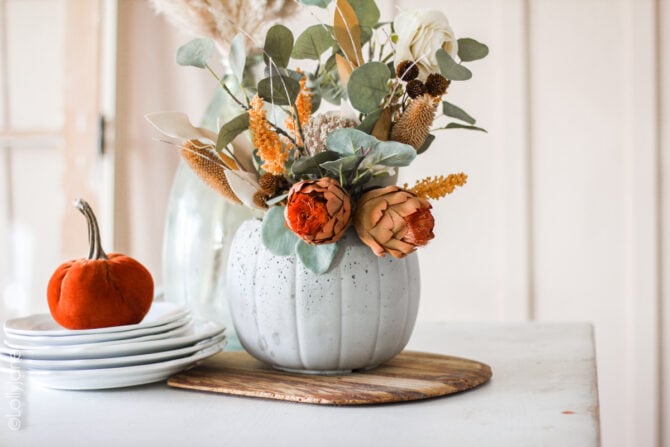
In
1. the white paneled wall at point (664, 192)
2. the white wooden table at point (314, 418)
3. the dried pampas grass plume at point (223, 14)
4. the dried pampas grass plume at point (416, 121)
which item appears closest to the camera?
the white wooden table at point (314, 418)

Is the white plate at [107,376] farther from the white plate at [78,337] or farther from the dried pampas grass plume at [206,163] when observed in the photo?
the dried pampas grass plume at [206,163]

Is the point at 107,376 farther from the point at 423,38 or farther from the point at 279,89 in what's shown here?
the point at 423,38

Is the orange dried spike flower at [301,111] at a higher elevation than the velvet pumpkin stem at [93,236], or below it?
higher

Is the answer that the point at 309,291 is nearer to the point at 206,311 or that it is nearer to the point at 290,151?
the point at 290,151

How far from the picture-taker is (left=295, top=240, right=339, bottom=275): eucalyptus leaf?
69cm

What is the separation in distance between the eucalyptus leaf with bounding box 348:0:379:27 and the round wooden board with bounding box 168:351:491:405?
324 millimetres

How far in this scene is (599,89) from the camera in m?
1.67

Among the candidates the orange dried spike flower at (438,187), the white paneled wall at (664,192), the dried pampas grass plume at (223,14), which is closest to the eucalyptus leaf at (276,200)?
the orange dried spike flower at (438,187)

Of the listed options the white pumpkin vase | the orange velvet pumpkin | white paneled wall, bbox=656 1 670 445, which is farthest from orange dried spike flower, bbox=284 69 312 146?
white paneled wall, bbox=656 1 670 445

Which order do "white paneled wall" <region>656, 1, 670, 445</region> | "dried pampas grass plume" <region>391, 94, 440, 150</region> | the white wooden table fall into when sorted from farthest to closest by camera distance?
1. "white paneled wall" <region>656, 1, 670, 445</region>
2. "dried pampas grass plume" <region>391, 94, 440, 150</region>
3. the white wooden table

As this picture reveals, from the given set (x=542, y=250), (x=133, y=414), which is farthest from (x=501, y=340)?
(x=542, y=250)

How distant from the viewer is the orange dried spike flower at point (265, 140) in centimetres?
66

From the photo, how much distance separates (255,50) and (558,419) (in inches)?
20.2

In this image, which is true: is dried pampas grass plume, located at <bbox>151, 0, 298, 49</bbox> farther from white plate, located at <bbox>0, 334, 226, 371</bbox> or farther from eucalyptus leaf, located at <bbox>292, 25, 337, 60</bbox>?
white plate, located at <bbox>0, 334, 226, 371</bbox>
